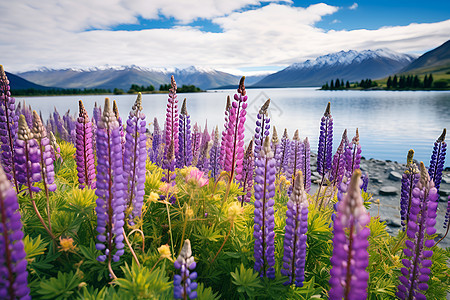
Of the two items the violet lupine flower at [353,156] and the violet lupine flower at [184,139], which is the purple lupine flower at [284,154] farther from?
the violet lupine flower at [184,139]

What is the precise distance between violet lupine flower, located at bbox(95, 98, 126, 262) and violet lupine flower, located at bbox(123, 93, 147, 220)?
299 mm

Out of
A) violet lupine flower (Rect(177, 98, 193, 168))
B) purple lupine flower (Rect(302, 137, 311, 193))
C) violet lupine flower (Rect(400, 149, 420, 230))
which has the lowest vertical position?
purple lupine flower (Rect(302, 137, 311, 193))

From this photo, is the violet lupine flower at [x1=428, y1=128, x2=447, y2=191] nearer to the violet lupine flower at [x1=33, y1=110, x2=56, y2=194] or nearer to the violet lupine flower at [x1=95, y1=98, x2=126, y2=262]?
the violet lupine flower at [x1=95, y1=98, x2=126, y2=262]

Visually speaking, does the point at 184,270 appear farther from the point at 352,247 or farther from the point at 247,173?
the point at 247,173

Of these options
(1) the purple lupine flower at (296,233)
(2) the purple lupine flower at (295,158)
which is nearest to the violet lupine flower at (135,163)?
(1) the purple lupine flower at (296,233)

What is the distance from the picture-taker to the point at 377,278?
2785 mm

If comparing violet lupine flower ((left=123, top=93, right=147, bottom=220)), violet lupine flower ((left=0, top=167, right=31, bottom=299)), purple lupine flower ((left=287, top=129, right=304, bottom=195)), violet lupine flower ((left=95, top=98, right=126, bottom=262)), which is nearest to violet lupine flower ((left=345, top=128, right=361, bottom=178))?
purple lupine flower ((left=287, top=129, right=304, bottom=195))

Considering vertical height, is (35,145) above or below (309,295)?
above

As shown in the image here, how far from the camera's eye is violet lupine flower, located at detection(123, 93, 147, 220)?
7.75ft

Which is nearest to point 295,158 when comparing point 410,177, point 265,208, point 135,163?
point 410,177

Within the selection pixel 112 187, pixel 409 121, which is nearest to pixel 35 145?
pixel 112 187

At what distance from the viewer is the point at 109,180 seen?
2.00 metres

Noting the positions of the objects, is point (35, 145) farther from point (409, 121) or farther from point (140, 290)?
point (409, 121)

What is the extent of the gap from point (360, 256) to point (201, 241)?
5.46 feet
